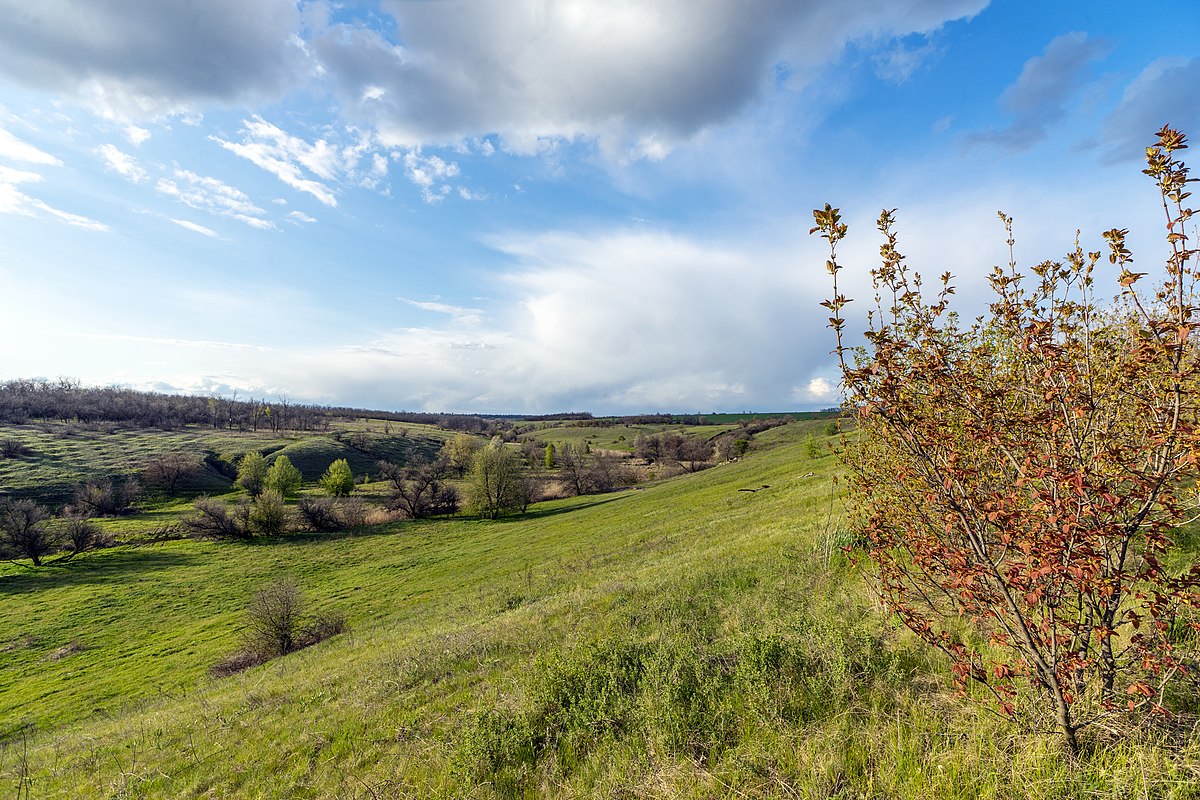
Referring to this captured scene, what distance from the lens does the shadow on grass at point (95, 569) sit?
43031mm

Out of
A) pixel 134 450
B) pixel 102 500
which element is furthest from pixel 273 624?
pixel 134 450

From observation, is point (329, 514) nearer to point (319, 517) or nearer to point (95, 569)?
point (319, 517)

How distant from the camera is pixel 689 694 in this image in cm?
636

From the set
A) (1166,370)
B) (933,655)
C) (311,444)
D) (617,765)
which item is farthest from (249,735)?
(311,444)

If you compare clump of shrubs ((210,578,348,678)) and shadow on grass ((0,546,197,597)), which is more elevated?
clump of shrubs ((210,578,348,678))

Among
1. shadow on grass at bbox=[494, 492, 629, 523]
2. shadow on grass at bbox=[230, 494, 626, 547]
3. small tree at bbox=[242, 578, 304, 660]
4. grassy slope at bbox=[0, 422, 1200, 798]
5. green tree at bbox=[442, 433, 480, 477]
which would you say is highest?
grassy slope at bbox=[0, 422, 1200, 798]

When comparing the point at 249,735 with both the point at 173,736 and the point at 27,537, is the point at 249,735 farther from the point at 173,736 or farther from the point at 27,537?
the point at 27,537

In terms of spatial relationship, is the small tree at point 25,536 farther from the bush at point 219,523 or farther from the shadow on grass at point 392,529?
the shadow on grass at point 392,529

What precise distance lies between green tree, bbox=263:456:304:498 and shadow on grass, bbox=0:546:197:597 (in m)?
24.3

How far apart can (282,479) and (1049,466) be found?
315 ft

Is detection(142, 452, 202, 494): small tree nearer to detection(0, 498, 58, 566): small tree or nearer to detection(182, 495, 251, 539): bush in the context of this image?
detection(182, 495, 251, 539): bush

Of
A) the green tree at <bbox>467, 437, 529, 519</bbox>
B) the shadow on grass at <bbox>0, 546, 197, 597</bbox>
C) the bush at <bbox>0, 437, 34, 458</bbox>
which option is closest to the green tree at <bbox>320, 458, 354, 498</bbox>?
the green tree at <bbox>467, 437, 529, 519</bbox>

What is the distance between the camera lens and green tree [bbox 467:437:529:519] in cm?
6850

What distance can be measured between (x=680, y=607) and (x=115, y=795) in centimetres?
1096
